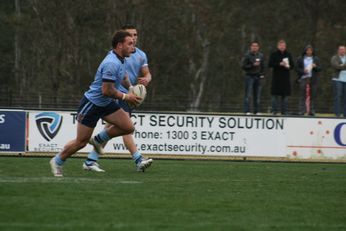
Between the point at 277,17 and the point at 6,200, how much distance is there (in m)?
39.0

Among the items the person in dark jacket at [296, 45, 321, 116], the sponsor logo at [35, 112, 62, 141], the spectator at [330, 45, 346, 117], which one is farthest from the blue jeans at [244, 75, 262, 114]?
the sponsor logo at [35, 112, 62, 141]

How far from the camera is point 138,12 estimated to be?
123 ft

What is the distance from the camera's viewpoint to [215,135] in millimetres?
18297

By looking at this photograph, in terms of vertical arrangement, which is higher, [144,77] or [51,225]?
[144,77]

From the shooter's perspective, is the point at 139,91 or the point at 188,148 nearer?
the point at 139,91

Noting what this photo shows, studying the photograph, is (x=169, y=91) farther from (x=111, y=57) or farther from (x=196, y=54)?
(x=111, y=57)

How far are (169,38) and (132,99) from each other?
28601mm

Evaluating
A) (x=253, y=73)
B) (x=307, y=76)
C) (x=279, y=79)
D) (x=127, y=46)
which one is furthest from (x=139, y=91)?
(x=307, y=76)

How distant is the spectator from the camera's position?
21.0 meters

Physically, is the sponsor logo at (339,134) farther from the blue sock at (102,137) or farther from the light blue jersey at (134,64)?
the blue sock at (102,137)

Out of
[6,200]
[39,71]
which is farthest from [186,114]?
[39,71]

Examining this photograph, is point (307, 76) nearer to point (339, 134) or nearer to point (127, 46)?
point (339, 134)

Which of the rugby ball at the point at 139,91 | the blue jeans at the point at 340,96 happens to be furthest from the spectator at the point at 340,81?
the rugby ball at the point at 139,91

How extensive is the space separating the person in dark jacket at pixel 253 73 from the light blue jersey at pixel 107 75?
9.16 metres
